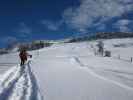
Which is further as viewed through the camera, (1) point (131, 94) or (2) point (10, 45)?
(2) point (10, 45)

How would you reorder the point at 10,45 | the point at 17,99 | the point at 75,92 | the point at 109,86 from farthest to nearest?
the point at 10,45 < the point at 109,86 < the point at 75,92 < the point at 17,99

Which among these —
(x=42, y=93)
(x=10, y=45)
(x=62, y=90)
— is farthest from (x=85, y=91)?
(x=10, y=45)

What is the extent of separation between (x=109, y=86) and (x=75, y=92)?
4.13 ft

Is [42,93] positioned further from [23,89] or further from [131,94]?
[131,94]

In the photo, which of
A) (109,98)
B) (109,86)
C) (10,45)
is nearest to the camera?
(109,98)

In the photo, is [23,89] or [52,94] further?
[23,89]

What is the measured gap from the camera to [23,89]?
758cm

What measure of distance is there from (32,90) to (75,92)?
1464 mm

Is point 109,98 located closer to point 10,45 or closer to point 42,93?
point 42,93

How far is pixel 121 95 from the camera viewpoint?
Result: 6086mm

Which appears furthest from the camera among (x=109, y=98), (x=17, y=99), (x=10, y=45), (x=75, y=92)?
(x=10, y=45)

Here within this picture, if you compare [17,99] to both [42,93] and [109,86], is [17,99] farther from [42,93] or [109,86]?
[109,86]

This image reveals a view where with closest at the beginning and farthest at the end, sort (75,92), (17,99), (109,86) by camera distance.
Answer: (17,99) → (75,92) → (109,86)

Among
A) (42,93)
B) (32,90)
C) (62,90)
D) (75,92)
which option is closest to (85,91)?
(75,92)
